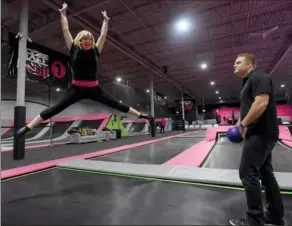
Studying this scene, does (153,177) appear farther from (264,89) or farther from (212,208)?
(264,89)

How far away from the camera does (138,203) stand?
5.39ft

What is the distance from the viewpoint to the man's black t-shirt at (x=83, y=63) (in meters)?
1.83

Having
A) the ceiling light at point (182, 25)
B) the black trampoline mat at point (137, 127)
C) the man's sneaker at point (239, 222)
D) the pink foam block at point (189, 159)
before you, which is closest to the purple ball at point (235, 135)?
the man's sneaker at point (239, 222)

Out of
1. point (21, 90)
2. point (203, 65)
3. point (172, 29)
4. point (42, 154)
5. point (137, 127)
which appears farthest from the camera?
point (137, 127)

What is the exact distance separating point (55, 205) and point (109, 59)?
23.8 ft

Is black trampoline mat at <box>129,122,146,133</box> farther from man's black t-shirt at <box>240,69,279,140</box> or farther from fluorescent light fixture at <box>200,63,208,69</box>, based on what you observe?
man's black t-shirt at <box>240,69,279,140</box>

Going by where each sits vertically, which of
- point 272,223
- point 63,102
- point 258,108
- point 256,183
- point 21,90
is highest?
point 21,90

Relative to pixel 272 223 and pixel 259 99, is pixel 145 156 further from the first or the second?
pixel 259 99

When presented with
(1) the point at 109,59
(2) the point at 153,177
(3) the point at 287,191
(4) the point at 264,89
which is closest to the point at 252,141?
(4) the point at 264,89

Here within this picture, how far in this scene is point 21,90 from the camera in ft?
13.2

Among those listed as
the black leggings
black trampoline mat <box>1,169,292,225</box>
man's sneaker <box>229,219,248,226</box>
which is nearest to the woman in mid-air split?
the black leggings

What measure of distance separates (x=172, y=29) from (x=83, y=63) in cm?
466

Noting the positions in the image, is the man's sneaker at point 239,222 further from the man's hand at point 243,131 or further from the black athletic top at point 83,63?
the black athletic top at point 83,63

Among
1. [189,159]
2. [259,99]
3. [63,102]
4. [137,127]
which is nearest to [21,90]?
[63,102]
